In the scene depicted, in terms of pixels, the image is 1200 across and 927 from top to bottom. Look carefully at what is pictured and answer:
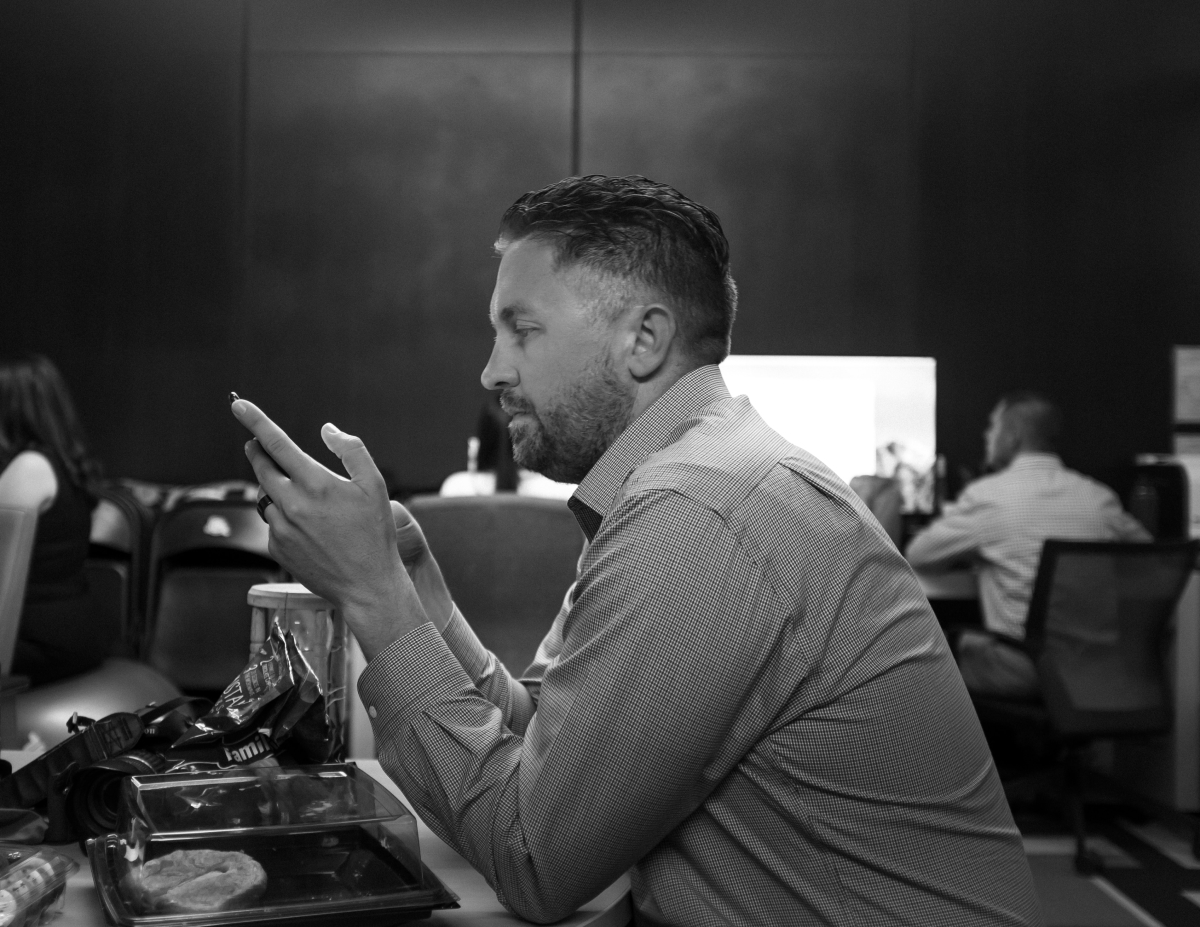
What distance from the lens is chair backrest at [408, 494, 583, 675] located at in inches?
95.2

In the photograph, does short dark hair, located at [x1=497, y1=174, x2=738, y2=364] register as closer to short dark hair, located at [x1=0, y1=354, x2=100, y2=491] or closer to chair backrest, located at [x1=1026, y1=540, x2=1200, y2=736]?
short dark hair, located at [x1=0, y1=354, x2=100, y2=491]

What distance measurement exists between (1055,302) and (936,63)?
4.01ft

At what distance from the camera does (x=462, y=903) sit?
94 cm

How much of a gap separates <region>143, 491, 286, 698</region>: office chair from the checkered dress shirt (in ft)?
9.36

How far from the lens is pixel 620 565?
0.92 metres

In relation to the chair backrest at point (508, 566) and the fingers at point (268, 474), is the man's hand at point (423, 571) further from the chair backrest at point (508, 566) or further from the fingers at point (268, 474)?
the chair backrest at point (508, 566)

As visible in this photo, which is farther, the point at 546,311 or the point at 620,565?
the point at 546,311

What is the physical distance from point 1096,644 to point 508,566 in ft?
6.15

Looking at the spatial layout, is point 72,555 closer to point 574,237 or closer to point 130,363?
point 574,237

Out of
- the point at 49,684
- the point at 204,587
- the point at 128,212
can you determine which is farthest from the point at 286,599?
the point at 128,212

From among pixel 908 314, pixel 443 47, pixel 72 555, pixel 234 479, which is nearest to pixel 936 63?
pixel 908 314

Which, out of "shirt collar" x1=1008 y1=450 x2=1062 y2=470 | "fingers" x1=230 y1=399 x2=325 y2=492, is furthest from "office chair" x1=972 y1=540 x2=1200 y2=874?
"fingers" x1=230 y1=399 x2=325 y2=492

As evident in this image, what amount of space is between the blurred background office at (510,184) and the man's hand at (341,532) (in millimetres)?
4710

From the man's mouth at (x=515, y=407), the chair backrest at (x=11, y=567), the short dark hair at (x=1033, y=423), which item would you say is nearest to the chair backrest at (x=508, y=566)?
the chair backrest at (x=11, y=567)
